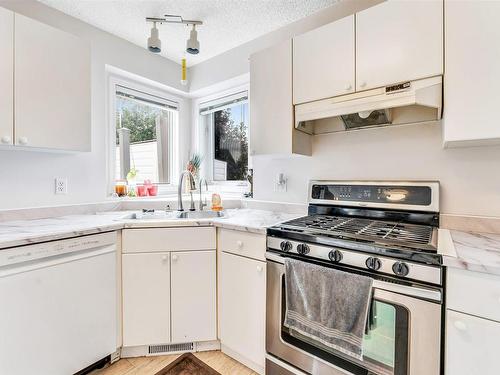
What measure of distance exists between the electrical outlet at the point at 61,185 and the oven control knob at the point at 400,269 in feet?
7.22

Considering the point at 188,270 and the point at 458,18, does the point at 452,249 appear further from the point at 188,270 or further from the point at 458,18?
the point at 188,270

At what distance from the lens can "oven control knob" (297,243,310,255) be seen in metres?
1.27

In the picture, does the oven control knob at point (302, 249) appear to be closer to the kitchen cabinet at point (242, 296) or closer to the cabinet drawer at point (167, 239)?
the kitchen cabinet at point (242, 296)

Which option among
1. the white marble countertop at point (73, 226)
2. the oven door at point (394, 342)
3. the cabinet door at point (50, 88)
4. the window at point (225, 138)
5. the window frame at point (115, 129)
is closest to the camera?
the oven door at point (394, 342)

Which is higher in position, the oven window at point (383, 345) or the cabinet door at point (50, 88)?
the cabinet door at point (50, 88)

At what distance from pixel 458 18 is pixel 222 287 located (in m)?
1.89

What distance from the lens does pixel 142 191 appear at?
8.04 feet

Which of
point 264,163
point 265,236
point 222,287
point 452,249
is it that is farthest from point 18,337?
point 452,249

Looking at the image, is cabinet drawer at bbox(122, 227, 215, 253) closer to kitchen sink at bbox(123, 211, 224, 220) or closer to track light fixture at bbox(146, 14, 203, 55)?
kitchen sink at bbox(123, 211, 224, 220)

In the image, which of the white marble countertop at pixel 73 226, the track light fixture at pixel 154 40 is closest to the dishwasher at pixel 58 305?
the white marble countertop at pixel 73 226

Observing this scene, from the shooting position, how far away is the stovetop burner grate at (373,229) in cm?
111

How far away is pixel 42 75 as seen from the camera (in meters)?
1.53

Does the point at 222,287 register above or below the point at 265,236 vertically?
below

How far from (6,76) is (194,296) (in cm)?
169
